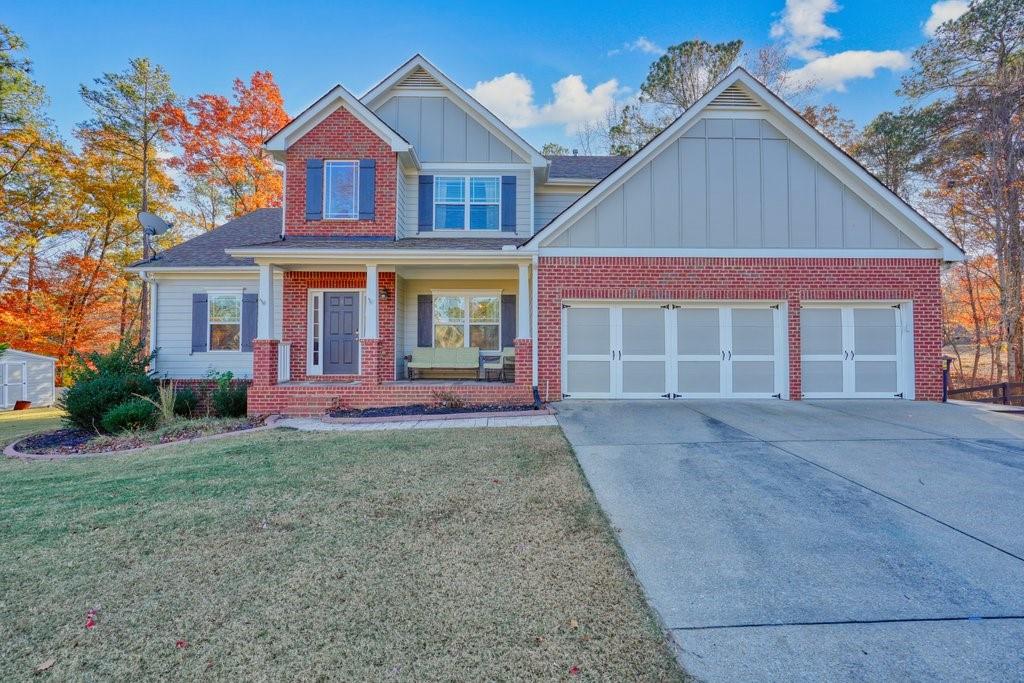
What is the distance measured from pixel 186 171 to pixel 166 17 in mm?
7434

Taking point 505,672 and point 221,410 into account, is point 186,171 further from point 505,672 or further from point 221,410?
point 505,672

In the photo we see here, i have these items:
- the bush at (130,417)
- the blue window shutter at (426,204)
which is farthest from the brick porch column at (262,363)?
the blue window shutter at (426,204)

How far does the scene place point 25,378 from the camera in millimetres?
16812

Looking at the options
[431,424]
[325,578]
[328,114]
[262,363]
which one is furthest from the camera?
[328,114]

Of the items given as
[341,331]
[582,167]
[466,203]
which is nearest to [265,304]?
[341,331]

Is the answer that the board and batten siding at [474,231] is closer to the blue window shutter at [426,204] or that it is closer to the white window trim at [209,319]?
the blue window shutter at [426,204]

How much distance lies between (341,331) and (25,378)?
15.1 meters

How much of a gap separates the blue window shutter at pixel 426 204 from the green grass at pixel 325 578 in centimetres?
731

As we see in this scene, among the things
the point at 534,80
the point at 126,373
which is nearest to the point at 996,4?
the point at 534,80

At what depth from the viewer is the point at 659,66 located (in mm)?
21047

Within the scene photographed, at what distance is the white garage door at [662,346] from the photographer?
9.57 metres

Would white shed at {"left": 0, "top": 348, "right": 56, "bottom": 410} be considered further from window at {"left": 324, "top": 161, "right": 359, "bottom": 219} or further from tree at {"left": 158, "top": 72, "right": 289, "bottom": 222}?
window at {"left": 324, "top": 161, "right": 359, "bottom": 219}

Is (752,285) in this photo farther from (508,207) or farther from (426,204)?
(426,204)

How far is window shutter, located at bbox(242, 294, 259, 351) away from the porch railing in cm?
171
